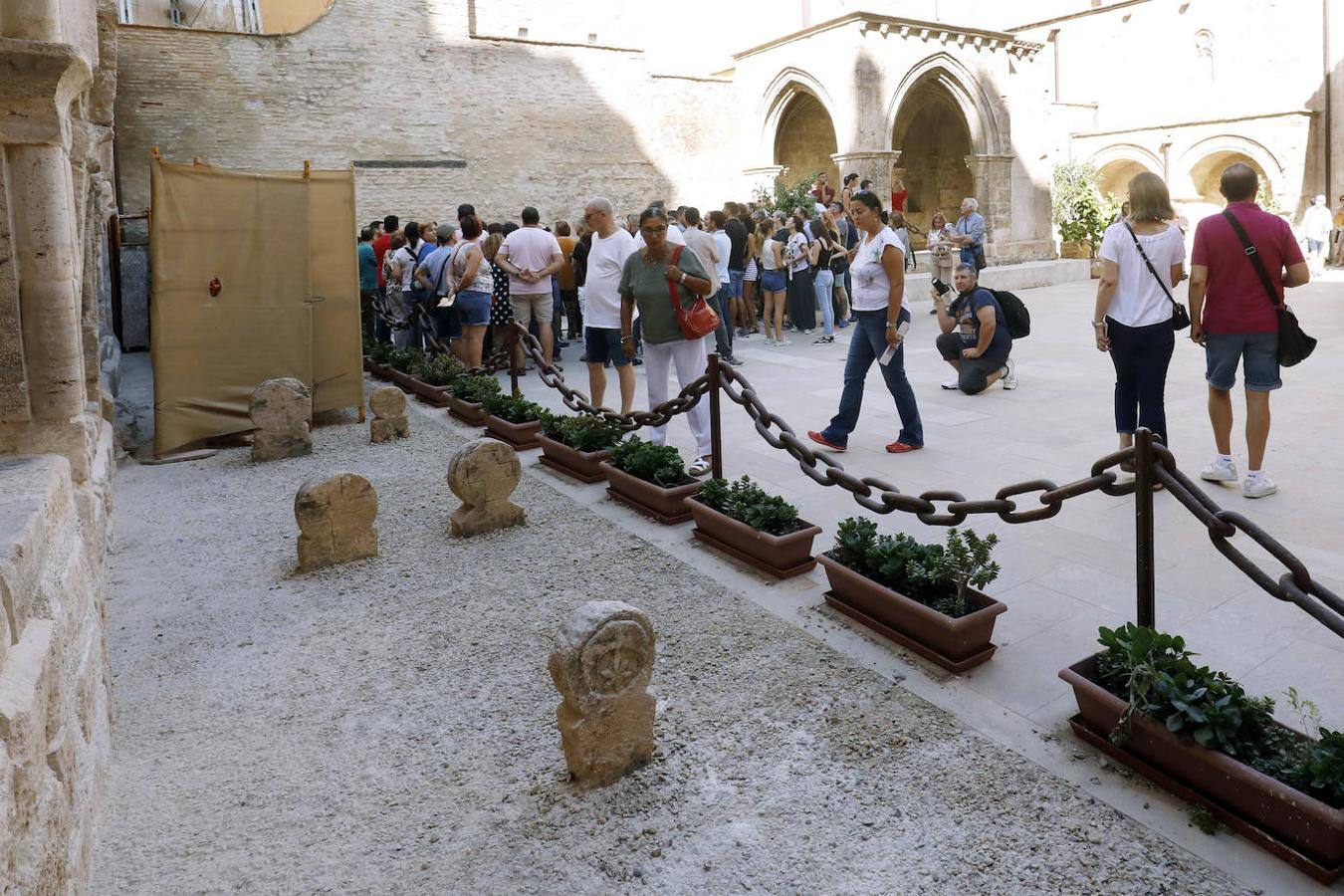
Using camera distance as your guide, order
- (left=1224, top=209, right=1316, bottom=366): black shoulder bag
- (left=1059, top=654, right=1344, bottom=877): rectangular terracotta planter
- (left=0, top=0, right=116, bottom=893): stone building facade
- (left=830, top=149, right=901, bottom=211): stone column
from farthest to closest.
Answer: (left=830, top=149, right=901, bottom=211): stone column < (left=1224, top=209, right=1316, bottom=366): black shoulder bag < (left=1059, top=654, right=1344, bottom=877): rectangular terracotta planter < (left=0, top=0, right=116, bottom=893): stone building facade

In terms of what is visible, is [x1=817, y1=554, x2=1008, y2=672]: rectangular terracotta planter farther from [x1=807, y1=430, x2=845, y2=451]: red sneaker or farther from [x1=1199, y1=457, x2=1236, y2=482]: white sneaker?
[x1=807, y1=430, x2=845, y2=451]: red sneaker

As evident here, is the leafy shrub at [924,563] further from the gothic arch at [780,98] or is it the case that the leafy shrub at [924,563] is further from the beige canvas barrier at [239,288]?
the gothic arch at [780,98]

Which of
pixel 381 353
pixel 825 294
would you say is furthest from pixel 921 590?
pixel 825 294

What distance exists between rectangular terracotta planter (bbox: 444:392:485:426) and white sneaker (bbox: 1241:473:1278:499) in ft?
17.9

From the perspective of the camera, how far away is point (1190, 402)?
7336 mm

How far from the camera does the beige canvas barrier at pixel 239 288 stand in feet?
23.5

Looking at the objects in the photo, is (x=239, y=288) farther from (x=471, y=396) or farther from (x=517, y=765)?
(x=517, y=765)

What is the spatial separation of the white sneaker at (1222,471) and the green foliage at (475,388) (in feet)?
17.2

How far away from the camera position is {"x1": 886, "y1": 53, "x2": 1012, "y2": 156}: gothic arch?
19.5 metres

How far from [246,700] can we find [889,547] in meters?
2.50

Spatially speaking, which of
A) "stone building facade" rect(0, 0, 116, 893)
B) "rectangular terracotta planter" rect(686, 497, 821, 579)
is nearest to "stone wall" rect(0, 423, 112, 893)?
"stone building facade" rect(0, 0, 116, 893)

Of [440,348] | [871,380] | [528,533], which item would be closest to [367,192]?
[440,348]

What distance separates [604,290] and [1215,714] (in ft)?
16.5

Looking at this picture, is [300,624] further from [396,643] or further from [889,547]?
[889,547]
